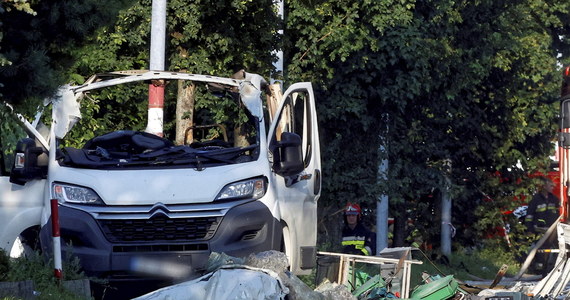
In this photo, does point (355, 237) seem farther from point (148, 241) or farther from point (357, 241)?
point (148, 241)

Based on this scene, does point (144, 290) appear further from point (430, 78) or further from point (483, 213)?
point (483, 213)

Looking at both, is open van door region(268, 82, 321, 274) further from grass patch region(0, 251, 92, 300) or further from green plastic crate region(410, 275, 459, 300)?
grass patch region(0, 251, 92, 300)

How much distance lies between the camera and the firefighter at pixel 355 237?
18.1m

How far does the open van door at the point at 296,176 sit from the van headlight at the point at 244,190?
260mm

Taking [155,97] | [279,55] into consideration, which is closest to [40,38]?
[155,97]

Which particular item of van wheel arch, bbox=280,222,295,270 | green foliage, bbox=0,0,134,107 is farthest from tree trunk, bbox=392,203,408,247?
green foliage, bbox=0,0,134,107

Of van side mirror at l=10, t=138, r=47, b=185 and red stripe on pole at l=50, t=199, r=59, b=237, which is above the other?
van side mirror at l=10, t=138, r=47, b=185

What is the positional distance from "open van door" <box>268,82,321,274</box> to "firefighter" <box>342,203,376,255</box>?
4.53m

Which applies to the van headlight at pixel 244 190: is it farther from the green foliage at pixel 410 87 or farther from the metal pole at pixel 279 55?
the metal pole at pixel 279 55

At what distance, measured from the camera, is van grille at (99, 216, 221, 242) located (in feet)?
36.8

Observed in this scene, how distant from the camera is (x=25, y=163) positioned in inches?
460

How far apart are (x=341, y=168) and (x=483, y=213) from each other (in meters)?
8.66

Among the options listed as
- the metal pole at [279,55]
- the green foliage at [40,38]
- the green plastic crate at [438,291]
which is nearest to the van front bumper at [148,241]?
the green foliage at [40,38]

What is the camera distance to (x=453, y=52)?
936 inches
